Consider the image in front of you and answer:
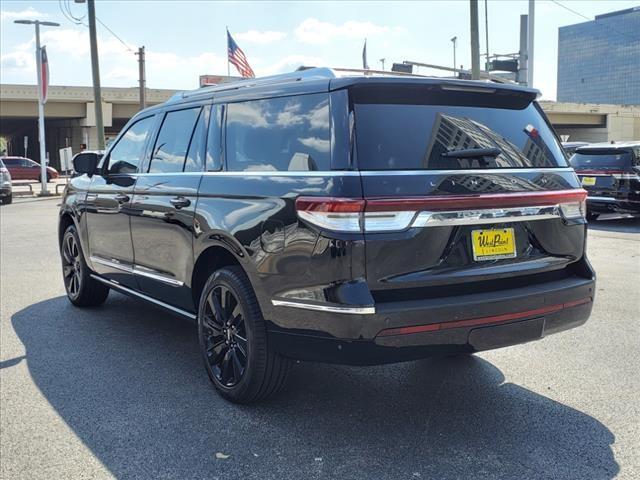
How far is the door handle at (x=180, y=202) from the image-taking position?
14.1ft

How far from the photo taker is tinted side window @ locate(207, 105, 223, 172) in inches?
165

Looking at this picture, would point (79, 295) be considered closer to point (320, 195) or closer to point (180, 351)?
point (180, 351)

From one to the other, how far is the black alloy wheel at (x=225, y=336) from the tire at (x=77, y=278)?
2432 mm

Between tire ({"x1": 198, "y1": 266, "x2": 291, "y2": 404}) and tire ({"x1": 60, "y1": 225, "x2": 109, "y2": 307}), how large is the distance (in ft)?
8.04

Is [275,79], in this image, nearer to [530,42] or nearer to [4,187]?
[530,42]

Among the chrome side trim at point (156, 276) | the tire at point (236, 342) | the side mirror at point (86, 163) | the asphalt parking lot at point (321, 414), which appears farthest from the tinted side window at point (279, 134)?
the side mirror at point (86, 163)

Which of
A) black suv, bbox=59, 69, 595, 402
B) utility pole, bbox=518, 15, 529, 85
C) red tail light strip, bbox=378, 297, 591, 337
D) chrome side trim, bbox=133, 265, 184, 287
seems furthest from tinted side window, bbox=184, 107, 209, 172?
utility pole, bbox=518, 15, 529, 85

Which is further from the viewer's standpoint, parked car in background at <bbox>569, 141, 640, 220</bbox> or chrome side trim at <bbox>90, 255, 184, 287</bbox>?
parked car in background at <bbox>569, 141, 640, 220</bbox>

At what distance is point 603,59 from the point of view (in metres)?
29.8

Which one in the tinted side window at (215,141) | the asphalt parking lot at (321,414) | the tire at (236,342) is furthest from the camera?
the tinted side window at (215,141)

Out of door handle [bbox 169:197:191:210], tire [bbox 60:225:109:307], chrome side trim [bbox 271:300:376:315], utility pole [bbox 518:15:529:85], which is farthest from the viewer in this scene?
utility pole [bbox 518:15:529:85]

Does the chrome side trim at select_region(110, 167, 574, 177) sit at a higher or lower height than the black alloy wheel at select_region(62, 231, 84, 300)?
higher

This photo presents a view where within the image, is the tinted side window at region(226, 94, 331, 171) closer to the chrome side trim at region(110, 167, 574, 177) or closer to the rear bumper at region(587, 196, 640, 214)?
the chrome side trim at region(110, 167, 574, 177)

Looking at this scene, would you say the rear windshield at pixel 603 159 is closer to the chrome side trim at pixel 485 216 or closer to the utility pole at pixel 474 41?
the utility pole at pixel 474 41
